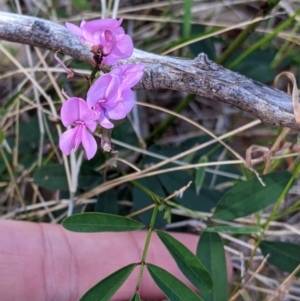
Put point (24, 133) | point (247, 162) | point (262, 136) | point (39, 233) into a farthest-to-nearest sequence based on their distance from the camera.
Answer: point (262, 136)
point (24, 133)
point (39, 233)
point (247, 162)

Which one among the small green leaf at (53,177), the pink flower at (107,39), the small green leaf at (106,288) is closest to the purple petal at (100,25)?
the pink flower at (107,39)

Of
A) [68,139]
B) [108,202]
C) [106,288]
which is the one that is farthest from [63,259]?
[68,139]

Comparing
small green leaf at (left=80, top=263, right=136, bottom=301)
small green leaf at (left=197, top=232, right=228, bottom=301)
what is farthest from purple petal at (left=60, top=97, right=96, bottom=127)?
small green leaf at (left=197, top=232, right=228, bottom=301)

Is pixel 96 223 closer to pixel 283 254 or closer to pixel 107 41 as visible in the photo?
pixel 107 41

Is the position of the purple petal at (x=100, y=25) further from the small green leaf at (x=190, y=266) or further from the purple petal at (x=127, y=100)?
the small green leaf at (x=190, y=266)

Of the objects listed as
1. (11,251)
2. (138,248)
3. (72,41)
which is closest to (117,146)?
(138,248)

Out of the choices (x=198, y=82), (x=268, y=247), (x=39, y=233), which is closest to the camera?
(x=198, y=82)

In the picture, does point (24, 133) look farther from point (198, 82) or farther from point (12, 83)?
point (198, 82)
